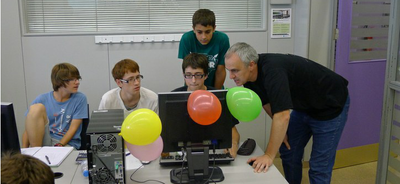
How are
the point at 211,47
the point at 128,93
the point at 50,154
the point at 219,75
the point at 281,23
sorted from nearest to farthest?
the point at 50,154
the point at 128,93
the point at 211,47
the point at 219,75
the point at 281,23

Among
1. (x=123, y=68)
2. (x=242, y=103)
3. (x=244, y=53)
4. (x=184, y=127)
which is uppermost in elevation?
(x=244, y=53)

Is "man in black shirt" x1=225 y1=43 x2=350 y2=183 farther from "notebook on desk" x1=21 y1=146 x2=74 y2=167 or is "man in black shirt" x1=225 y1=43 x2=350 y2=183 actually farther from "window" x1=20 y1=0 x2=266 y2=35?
"window" x1=20 y1=0 x2=266 y2=35

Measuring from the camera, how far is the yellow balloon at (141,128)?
170cm

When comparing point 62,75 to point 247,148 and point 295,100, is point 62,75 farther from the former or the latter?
point 295,100

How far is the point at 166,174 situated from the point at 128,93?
86cm

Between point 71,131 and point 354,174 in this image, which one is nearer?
point 71,131

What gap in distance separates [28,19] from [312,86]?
2.60 m

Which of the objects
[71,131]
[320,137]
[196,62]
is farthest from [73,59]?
[320,137]

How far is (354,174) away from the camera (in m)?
3.61

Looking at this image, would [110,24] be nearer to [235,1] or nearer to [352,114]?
[235,1]

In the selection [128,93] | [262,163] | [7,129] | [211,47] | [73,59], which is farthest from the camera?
[73,59]

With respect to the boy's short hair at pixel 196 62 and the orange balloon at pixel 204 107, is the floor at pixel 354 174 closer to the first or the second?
the boy's short hair at pixel 196 62

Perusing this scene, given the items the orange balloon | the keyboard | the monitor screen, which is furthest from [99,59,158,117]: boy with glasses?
the orange balloon

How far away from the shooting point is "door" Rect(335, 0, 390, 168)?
352 centimetres
